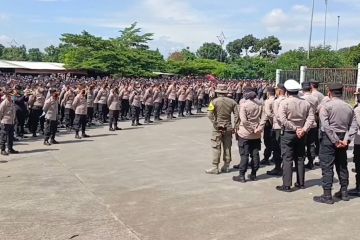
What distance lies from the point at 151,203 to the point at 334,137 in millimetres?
2985

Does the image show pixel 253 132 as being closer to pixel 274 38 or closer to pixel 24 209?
pixel 24 209

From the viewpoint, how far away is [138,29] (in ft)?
157

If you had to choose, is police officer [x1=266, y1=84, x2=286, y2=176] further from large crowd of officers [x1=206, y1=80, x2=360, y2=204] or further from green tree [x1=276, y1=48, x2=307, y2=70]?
green tree [x1=276, y1=48, x2=307, y2=70]

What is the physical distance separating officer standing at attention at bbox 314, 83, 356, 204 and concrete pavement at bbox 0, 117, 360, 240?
325 mm

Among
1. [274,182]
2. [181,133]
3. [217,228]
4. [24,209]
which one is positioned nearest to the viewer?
[217,228]

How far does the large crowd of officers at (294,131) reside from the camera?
25.4 feet

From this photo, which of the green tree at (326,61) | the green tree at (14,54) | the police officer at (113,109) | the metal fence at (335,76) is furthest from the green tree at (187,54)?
the police officer at (113,109)

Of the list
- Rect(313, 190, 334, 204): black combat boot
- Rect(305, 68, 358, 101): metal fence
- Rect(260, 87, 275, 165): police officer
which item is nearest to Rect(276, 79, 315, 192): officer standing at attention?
Rect(313, 190, 334, 204): black combat boot

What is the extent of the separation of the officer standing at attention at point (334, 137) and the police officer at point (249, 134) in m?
1.68

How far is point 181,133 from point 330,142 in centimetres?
1030

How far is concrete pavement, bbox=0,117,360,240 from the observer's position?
6.28 meters

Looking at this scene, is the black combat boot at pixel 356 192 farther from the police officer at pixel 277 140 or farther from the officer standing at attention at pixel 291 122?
the police officer at pixel 277 140

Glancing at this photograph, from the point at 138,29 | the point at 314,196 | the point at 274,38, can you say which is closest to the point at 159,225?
the point at 314,196

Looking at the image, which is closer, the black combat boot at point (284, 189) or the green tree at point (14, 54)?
the black combat boot at point (284, 189)
